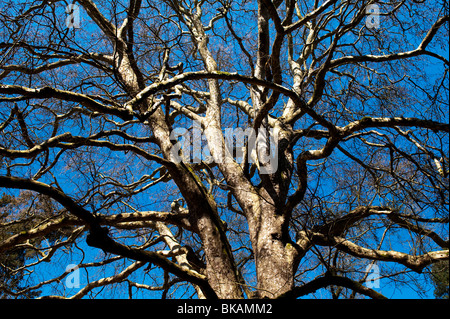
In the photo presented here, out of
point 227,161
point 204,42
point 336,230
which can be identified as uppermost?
point 204,42

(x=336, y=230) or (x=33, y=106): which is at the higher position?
(x=33, y=106)

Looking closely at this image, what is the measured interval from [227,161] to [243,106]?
5.36ft

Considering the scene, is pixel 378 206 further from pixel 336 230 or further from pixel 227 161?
pixel 227 161

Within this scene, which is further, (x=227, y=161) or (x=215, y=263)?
(x=227, y=161)

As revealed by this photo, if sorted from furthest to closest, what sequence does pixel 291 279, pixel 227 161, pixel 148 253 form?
pixel 227 161, pixel 291 279, pixel 148 253

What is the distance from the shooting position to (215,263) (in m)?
4.25
